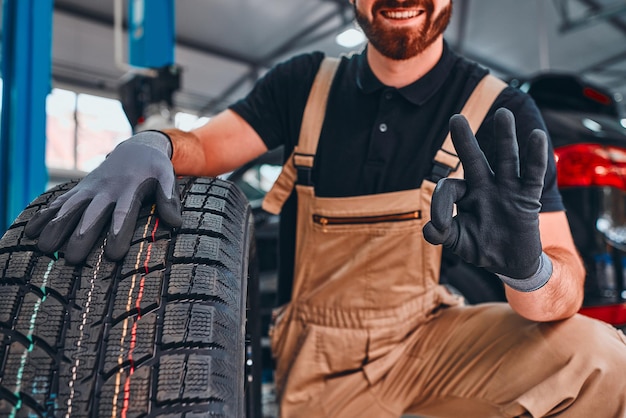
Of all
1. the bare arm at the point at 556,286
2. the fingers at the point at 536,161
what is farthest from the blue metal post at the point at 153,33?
the fingers at the point at 536,161

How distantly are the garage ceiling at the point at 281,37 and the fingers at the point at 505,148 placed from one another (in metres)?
5.77

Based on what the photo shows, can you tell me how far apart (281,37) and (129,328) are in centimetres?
738

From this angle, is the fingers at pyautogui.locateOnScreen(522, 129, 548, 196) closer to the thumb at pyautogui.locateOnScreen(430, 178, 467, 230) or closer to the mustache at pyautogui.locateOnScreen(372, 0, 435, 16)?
the thumb at pyautogui.locateOnScreen(430, 178, 467, 230)

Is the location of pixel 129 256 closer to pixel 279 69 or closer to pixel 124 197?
pixel 124 197

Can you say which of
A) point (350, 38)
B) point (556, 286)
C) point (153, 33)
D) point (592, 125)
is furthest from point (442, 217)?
point (350, 38)

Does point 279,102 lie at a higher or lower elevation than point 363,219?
higher

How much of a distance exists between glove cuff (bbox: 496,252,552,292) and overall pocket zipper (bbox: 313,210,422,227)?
0.95 ft

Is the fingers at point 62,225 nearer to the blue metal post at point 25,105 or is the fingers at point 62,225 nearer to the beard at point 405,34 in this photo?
the beard at point 405,34

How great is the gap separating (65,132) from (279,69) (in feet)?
27.5

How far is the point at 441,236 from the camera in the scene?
0.68 m

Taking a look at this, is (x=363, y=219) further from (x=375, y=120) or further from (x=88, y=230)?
(x=88, y=230)

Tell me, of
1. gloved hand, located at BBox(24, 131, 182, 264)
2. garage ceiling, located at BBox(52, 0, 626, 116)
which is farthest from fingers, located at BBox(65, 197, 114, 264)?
garage ceiling, located at BBox(52, 0, 626, 116)

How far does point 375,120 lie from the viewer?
116 cm

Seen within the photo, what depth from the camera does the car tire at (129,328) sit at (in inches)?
21.2
